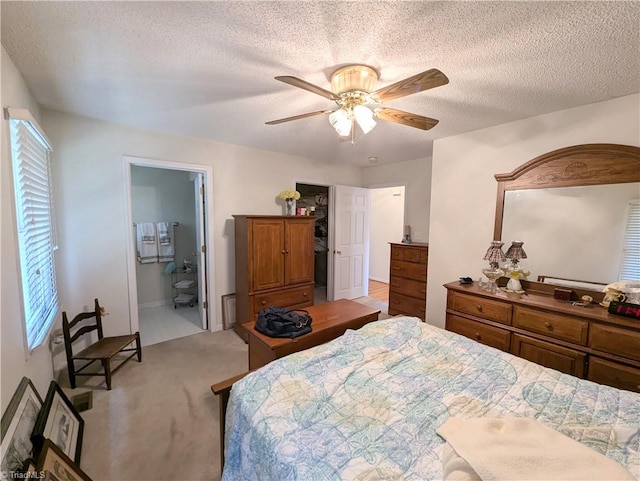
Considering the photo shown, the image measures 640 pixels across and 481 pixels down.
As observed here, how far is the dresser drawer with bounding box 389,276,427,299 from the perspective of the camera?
353cm

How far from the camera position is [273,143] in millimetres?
3260

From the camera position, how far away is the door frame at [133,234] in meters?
2.75

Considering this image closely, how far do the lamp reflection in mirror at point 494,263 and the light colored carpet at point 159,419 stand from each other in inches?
95.9

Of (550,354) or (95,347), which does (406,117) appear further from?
(95,347)

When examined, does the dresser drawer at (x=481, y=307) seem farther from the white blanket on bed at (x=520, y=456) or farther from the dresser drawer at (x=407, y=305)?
the white blanket on bed at (x=520, y=456)

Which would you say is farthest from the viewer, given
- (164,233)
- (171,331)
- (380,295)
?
(380,295)

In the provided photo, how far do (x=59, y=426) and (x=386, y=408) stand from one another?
1913mm

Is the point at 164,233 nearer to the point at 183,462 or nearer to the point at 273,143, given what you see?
the point at 273,143

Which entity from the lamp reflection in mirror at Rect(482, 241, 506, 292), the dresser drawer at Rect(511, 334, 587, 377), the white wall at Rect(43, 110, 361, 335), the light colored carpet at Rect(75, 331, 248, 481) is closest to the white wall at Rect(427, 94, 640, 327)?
the lamp reflection in mirror at Rect(482, 241, 506, 292)

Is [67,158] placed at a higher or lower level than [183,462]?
higher

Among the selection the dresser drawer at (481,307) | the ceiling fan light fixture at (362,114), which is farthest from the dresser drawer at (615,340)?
the ceiling fan light fixture at (362,114)

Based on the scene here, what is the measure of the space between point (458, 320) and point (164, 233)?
14.0 feet

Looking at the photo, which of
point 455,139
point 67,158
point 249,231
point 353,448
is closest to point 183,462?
point 353,448

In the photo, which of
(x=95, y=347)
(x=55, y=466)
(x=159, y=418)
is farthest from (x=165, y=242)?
(x=55, y=466)
